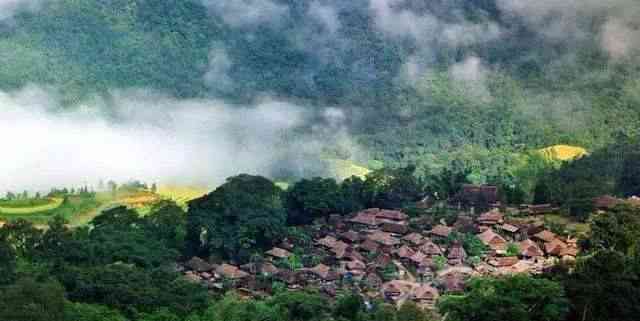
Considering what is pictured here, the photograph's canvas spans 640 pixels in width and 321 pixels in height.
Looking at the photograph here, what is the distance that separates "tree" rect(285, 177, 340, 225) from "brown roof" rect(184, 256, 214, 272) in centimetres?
368

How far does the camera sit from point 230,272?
62.4 feet

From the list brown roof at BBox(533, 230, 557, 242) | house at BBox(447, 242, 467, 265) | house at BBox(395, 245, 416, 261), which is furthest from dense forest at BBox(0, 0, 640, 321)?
house at BBox(395, 245, 416, 261)

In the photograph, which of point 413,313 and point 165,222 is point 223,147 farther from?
point 413,313

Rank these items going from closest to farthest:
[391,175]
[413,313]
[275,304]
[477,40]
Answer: [413,313], [275,304], [391,175], [477,40]

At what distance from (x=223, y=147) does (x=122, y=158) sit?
3.17m

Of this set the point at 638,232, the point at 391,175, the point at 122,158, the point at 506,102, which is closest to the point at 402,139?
the point at 506,102

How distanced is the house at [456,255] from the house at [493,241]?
26.8 inches

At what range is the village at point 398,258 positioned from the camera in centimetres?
1831

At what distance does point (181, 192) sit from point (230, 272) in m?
10.1

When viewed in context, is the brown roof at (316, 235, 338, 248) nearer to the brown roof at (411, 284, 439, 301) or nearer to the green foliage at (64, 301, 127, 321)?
the brown roof at (411, 284, 439, 301)

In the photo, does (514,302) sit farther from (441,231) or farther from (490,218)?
(490,218)

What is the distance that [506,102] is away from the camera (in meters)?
32.9

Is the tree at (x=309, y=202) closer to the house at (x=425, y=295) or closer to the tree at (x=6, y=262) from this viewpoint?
the house at (x=425, y=295)

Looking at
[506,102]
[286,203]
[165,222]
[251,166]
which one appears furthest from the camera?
[506,102]
